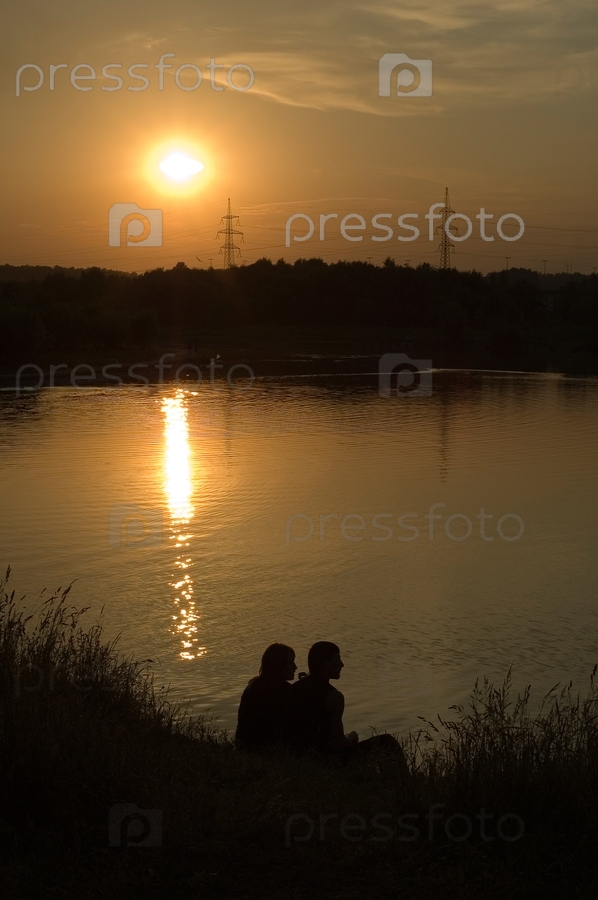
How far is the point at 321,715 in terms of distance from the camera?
5.95 m

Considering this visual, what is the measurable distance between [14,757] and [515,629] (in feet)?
21.9

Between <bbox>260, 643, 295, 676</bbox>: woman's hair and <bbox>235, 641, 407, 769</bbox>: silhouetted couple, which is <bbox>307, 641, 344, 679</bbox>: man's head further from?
<bbox>260, 643, 295, 676</bbox>: woman's hair

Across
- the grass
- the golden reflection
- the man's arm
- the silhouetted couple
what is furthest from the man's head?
the golden reflection

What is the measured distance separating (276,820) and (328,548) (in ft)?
30.6

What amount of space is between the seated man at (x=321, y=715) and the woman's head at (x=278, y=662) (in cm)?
12

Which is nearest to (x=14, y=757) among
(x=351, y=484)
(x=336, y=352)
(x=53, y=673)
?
(x=53, y=673)

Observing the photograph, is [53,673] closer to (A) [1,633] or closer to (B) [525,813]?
(A) [1,633]

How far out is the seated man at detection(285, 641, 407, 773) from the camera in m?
5.88

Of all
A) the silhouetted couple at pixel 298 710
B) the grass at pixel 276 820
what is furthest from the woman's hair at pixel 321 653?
the grass at pixel 276 820

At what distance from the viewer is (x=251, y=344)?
3504 inches

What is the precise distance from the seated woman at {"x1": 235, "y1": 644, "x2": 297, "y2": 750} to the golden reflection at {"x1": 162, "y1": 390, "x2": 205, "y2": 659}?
123 inches

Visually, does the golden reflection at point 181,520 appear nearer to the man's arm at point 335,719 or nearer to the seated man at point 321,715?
the seated man at point 321,715

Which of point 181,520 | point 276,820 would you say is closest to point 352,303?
point 181,520

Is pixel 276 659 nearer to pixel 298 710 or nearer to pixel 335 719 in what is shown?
pixel 298 710
